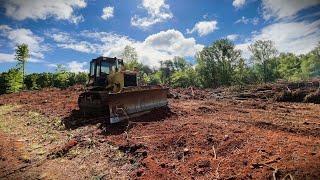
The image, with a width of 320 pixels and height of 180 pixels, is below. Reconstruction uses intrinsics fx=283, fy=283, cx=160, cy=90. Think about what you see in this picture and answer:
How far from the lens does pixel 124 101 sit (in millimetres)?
12070

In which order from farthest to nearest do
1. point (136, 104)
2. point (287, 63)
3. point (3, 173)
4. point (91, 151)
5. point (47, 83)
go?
point (287, 63), point (47, 83), point (136, 104), point (91, 151), point (3, 173)

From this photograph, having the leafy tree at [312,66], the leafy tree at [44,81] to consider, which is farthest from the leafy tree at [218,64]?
the leafy tree at [44,81]

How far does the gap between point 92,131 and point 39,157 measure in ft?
7.85

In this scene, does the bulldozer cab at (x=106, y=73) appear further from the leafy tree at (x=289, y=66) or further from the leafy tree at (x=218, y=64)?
the leafy tree at (x=289, y=66)

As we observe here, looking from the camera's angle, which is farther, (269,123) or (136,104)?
(136,104)

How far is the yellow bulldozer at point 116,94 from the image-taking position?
1185 cm

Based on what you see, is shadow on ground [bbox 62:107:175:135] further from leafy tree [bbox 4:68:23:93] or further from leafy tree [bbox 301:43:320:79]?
leafy tree [bbox 301:43:320:79]

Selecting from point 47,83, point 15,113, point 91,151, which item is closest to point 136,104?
point 91,151

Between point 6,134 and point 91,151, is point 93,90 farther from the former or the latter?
Result: point 91,151

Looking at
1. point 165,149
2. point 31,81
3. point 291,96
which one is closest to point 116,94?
point 165,149

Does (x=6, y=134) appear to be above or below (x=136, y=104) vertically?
below

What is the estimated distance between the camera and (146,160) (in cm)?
742

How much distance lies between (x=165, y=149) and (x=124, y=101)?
450cm

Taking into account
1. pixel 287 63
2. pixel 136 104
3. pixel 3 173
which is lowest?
pixel 3 173
